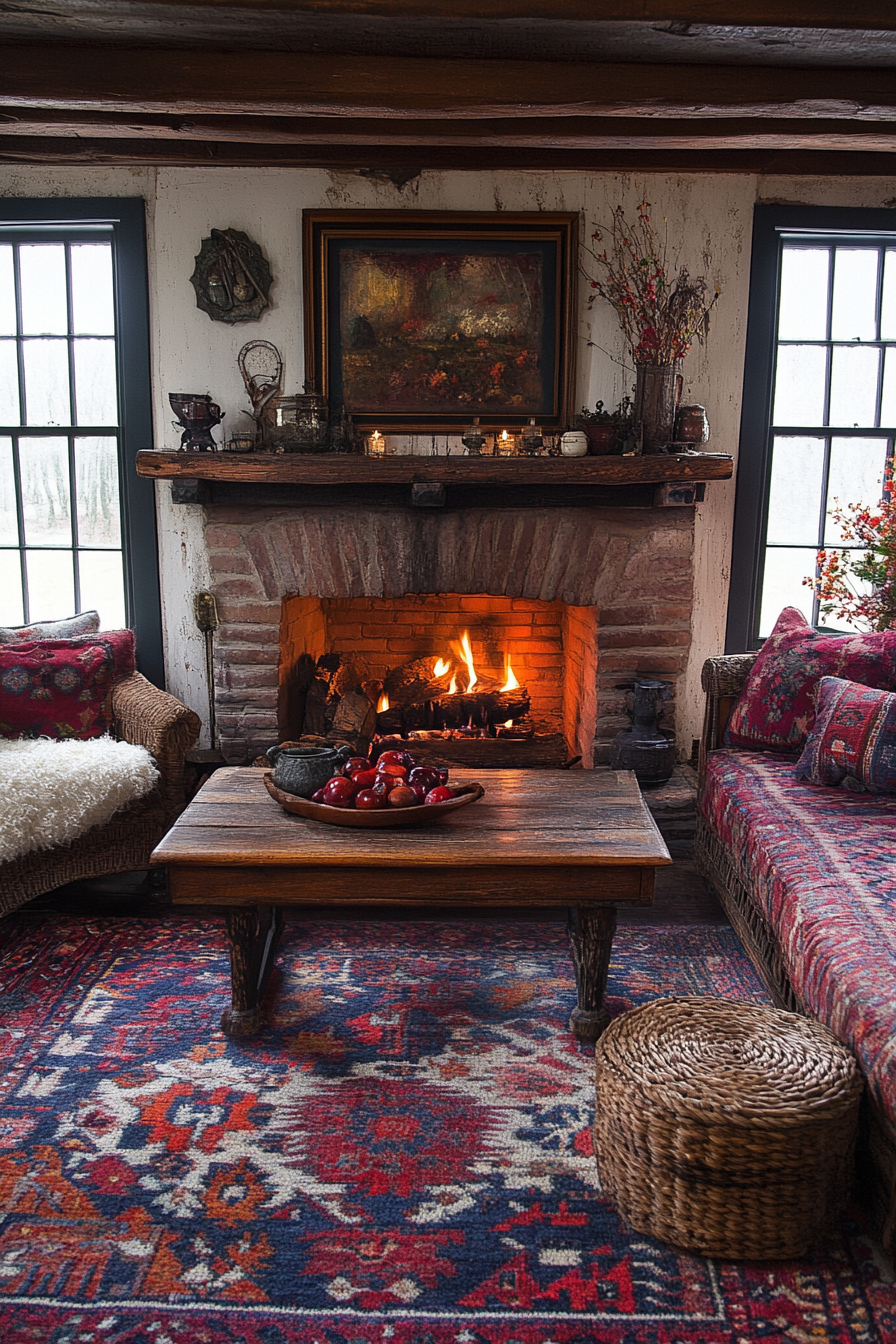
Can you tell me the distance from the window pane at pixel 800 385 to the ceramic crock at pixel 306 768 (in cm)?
260

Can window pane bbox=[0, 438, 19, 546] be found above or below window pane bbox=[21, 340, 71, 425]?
below

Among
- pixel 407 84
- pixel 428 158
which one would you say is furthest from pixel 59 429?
pixel 407 84

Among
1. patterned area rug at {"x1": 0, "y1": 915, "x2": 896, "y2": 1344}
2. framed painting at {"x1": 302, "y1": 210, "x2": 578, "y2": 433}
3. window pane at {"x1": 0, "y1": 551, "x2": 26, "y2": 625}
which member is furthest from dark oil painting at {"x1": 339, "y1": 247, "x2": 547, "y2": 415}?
patterned area rug at {"x1": 0, "y1": 915, "x2": 896, "y2": 1344}

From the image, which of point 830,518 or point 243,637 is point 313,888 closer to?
point 243,637

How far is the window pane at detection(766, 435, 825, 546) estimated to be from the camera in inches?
164

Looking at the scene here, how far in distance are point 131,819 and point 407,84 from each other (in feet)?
8.10

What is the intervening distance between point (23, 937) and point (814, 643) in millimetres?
2807

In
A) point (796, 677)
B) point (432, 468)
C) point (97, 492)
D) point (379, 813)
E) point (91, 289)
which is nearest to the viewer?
point (379, 813)

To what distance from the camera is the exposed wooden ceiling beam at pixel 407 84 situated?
2.78 m

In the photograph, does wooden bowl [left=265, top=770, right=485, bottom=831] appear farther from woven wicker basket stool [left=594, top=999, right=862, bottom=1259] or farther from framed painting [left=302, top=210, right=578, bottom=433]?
framed painting [left=302, top=210, right=578, bottom=433]

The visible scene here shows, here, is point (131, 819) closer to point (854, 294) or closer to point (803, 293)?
point (803, 293)

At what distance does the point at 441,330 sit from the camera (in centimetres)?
392

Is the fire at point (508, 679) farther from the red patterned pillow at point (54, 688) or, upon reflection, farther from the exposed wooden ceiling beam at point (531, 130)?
the exposed wooden ceiling beam at point (531, 130)

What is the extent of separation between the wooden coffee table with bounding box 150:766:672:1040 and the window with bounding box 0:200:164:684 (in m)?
1.88
